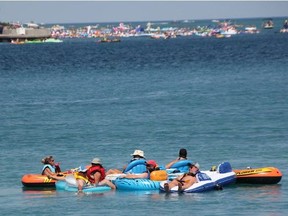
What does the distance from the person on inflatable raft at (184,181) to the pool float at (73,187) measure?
6.69 feet

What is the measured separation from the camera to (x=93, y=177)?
33.1 m

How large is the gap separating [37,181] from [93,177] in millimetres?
1966

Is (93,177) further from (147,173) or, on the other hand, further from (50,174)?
(147,173)

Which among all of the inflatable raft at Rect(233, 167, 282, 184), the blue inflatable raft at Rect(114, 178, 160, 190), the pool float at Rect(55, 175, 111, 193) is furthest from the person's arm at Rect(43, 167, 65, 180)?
the inflatable raft at Rect(233, 167, 282, 184)

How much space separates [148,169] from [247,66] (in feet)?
214

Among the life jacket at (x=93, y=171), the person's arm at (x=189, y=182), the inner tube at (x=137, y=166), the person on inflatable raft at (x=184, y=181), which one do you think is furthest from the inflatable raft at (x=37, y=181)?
the person's arm at (x=189, y=182)

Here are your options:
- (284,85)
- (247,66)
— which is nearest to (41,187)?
(284,85)

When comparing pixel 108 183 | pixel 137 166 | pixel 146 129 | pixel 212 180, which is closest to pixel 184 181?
pixel 212 180

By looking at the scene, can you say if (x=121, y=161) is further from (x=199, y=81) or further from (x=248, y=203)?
(x=199, y=81)

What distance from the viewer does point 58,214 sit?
2997 centimetres

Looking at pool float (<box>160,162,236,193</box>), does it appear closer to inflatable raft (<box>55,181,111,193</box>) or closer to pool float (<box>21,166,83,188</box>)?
inflatable raft (<box>55,181,111,193</box>)

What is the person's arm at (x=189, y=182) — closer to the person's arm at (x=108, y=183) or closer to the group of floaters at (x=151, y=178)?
the group of floaters at (x=151, y=178)

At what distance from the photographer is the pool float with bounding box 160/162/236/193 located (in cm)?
3231

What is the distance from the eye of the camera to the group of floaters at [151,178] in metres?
32.4
